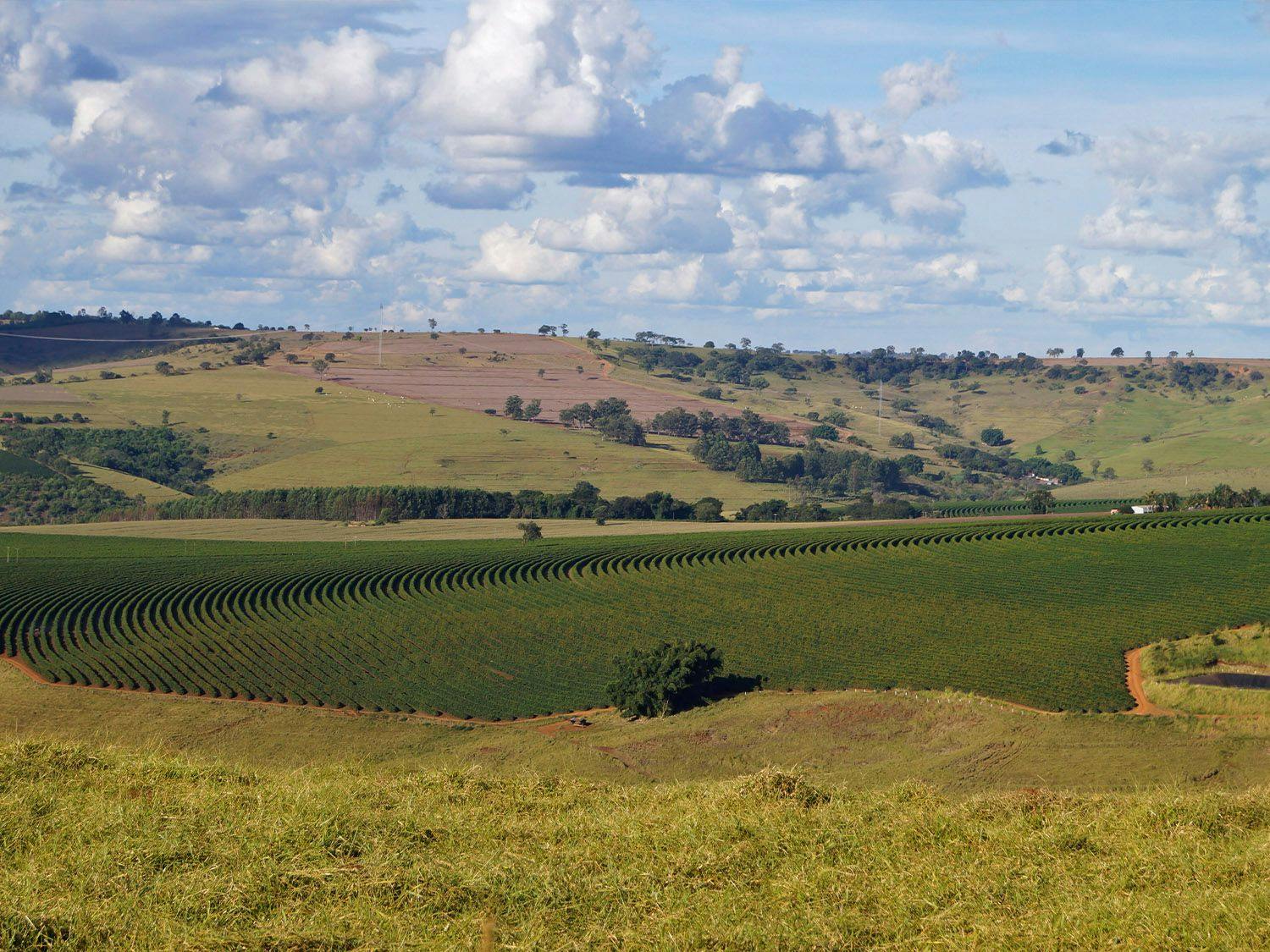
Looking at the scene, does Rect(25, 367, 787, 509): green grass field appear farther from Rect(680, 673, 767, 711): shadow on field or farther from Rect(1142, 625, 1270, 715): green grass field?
Rect(1142, 625, 1270, 715): green grass field

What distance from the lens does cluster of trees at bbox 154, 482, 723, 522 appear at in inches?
5837

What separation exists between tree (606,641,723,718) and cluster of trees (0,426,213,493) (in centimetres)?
12227

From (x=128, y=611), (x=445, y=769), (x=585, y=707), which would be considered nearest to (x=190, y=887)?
(x=445, y=769)

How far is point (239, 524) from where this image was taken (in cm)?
13762

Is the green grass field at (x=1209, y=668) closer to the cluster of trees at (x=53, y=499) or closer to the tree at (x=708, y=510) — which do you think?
the tree at (x=708, y=510)

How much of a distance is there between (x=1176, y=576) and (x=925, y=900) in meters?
78.6

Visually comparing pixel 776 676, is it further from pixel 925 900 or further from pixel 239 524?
pixel 239 524

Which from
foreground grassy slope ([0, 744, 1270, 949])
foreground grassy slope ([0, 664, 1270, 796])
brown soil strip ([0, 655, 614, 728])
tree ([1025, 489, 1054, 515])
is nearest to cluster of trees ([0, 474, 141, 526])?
foreground grassy slope ([0, 664, 1270, 796])

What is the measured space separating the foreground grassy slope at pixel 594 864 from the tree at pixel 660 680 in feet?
137

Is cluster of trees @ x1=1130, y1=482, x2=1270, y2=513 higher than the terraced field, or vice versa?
cluster of trees @ x1=1130, y1=482, x2=1270, y2=513

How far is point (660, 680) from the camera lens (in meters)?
58.1

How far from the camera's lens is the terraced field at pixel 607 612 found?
2434 inches

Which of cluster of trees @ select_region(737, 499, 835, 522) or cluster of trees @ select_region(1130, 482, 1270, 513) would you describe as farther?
cluster of trees @ select_region(737, 499, 835, 522)

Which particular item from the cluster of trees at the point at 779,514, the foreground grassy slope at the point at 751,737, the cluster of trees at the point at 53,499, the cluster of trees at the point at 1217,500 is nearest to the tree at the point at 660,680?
the foreground grassy slope at the point at 751,737
